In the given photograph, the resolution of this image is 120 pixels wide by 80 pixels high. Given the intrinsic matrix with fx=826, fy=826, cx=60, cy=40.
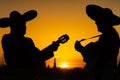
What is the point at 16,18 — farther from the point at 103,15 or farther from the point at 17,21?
the point at 103,15

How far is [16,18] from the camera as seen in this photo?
67.0 ft

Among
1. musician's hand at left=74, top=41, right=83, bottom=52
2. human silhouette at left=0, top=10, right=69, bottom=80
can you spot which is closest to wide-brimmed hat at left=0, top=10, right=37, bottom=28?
human silhouette at left=0, top=10, right=69, bottom=80

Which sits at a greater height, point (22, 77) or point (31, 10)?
point (31, 10)

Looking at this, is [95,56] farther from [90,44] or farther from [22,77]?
[22,77]

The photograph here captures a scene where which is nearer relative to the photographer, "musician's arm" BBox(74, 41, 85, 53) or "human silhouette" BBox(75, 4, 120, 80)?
"human silhouette" BBox(75, 4, 120, 80)

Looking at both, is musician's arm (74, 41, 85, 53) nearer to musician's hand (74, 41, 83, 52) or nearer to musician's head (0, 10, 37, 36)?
musician's hand (74, 41, 83, 52)

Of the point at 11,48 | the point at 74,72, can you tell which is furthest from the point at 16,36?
the point at 74,72

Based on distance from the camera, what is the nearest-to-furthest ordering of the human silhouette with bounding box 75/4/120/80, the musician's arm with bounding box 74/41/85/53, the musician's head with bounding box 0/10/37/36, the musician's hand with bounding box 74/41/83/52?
the human silhouette with bounding box 75/4/120/80
the musician's arm with bounding box 74/41/85/53
the musician's hand with bounding box 74/41/83/52
the musician's head with bounding box 0/10/37/36

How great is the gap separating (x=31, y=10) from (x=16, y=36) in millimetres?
982

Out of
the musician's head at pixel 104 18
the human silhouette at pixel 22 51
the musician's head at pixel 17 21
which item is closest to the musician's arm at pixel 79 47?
the human silhouette at pixel 22 51

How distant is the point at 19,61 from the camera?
20156 millimetres

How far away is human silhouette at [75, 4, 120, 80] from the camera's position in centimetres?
1953

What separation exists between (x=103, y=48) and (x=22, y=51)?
204cm

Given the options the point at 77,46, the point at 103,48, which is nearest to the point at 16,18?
the point at 77,46
